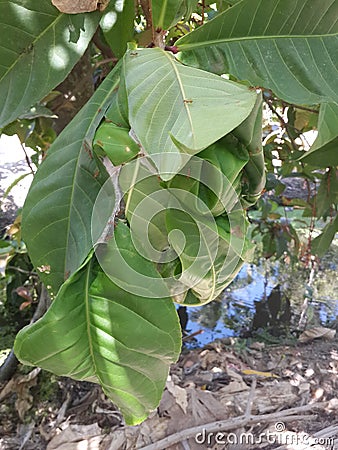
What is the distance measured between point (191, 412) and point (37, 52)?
130 cm

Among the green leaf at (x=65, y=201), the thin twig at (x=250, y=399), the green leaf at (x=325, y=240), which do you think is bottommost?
the thin twig at (x=250, y=399)

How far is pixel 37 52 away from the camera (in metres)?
0.54

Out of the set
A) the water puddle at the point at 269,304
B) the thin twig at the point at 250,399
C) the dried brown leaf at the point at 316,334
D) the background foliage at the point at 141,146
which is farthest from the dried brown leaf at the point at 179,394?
the background foliage at the point at 141,146

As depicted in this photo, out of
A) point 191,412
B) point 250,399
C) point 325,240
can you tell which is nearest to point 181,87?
point 325,240

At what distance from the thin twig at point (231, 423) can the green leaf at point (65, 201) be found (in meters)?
1.08

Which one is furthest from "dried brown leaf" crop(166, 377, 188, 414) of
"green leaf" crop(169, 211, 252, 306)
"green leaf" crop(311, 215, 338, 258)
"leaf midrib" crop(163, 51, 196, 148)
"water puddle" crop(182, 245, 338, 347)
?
"leaf midrib" crop(163, 51, 196, 148)

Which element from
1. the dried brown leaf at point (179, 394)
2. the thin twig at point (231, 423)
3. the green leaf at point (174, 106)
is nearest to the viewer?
the green leaf at point (174, 106)

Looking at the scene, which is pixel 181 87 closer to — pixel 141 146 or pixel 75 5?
pixel 141 146

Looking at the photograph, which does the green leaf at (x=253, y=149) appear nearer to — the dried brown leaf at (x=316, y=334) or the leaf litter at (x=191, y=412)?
the leaf litter at (x=191, y=412)

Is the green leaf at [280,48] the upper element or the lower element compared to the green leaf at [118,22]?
lower

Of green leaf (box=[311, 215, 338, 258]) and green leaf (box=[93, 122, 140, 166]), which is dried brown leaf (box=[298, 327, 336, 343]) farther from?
green leaf (box=[93, 122, 140, 166])

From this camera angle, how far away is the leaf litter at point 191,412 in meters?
1.45

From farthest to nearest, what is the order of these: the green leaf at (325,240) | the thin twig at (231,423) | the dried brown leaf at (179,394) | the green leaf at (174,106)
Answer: the dried brown leaf at (179,394), the thin twig at (231,423), the green leaf at (325,240), the green leaf at (174,106)

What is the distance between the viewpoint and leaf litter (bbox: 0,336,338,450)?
4.75ft
